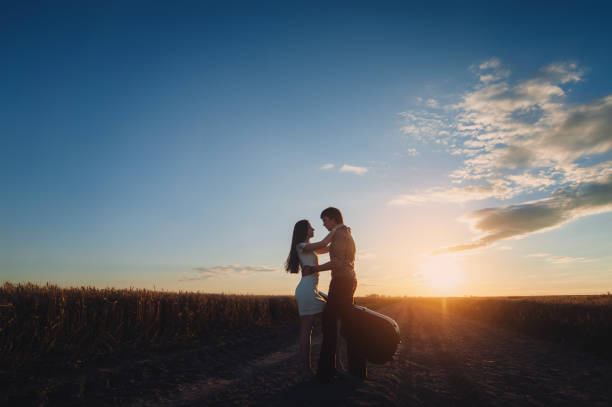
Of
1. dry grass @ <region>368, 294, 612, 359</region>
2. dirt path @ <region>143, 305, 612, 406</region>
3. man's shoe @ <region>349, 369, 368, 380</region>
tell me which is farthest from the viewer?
dry grass @ <region>368, 294, 612, 359</region>

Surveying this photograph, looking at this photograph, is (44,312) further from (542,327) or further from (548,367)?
(542,327)

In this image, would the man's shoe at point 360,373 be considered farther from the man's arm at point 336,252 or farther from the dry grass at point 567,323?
the dry grass at point 567,323

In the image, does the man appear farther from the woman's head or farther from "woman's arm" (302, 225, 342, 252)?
the woman's head

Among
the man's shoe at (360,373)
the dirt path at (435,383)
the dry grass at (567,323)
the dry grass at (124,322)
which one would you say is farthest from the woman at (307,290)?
the dry grass at (567,323)

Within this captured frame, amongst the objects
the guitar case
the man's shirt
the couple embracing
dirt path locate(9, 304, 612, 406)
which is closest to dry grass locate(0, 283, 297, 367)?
dirt path locate(9, 304, 612, 406)

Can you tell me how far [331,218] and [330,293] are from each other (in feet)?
4.47

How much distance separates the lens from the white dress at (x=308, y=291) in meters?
5.88

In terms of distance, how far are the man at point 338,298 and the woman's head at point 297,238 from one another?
0.31 metres

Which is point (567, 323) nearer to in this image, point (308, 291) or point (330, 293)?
point (330, 293)

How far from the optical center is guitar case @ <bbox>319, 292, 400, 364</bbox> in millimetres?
6066

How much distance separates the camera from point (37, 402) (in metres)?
5.32

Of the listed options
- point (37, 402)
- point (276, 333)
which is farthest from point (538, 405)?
point (276, 333)

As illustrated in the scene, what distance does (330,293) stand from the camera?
5973mm

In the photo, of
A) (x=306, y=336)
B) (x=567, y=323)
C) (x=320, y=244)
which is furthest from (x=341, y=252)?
(x=567, y=323)
